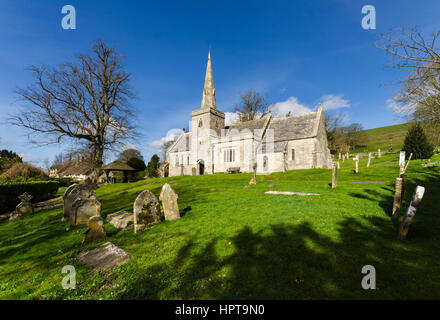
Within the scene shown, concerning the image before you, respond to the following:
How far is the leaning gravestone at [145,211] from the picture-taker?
6.17 meters

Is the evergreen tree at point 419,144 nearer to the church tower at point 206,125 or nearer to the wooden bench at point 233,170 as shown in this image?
the wooden bench at point 233,170

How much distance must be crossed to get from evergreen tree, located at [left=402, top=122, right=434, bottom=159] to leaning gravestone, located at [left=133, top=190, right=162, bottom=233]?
Result: 31702 mm

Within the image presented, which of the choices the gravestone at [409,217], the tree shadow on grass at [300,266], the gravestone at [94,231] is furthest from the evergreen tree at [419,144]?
the gravestone at [94,231]

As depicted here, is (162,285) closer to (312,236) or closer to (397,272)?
(312,236)

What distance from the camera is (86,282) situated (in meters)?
3.50

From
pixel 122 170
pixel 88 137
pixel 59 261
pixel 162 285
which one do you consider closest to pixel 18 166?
pixel 88 137

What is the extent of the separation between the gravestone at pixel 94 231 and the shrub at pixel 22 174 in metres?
21.8

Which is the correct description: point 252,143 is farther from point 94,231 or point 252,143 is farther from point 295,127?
point 94,231

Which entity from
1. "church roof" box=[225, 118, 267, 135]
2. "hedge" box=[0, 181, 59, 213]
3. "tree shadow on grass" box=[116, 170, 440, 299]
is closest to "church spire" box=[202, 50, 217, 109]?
"church roof" box=[225, 118, 267, 135]

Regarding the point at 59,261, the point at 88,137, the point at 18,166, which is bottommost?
the point at 59,261

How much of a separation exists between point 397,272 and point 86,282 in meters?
5.37

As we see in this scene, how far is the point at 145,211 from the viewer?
6383 millimetres

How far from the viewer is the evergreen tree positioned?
76.4ft

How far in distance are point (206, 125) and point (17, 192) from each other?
23.8 meters
